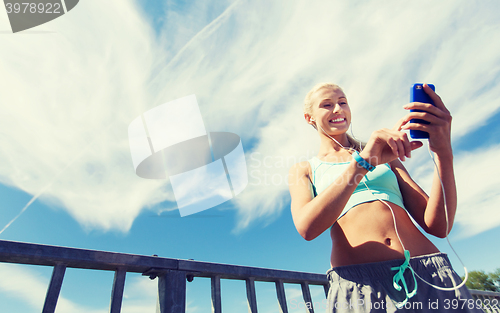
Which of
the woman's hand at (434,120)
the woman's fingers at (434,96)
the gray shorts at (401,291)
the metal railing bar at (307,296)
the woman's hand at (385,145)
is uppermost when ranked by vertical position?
the woman's fingers at (434,96)

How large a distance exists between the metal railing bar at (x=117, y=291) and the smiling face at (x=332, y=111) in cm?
197

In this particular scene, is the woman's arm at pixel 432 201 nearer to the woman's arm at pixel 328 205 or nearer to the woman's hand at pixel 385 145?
the woman's hand at pixel 385 145

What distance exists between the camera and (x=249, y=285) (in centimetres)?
261

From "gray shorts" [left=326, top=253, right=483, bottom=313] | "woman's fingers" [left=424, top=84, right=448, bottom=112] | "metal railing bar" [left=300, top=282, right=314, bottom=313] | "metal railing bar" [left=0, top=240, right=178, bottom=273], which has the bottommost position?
"gray shorts" [left=326, top=253, right=483, bottom=313]

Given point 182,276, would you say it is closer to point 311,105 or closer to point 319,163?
point 319,163

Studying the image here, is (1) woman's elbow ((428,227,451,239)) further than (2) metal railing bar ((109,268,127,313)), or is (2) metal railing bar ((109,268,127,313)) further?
(2) metal railing bar ((109,268,127,313))

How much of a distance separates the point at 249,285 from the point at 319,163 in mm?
1528

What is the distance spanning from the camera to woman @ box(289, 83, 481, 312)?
1285mm

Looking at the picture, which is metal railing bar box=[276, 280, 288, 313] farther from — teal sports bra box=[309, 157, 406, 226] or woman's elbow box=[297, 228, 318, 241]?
woman's elbow box=[297, 228, 318, 241]

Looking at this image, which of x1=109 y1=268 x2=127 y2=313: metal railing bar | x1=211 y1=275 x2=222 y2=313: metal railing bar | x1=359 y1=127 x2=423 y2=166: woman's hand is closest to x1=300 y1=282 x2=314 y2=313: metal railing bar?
x1=211 y1=275 x2=222 y2=313: metal railing bar

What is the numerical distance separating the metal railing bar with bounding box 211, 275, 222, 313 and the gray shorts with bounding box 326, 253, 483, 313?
1235 millimetres

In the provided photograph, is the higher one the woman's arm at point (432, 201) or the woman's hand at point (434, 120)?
the woman's hand at point (434, 120)

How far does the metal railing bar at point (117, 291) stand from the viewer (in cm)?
186

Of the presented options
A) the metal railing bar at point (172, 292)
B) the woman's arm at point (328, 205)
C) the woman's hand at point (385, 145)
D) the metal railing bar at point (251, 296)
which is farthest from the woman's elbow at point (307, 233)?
the metal railing bar at point (251, 296)
